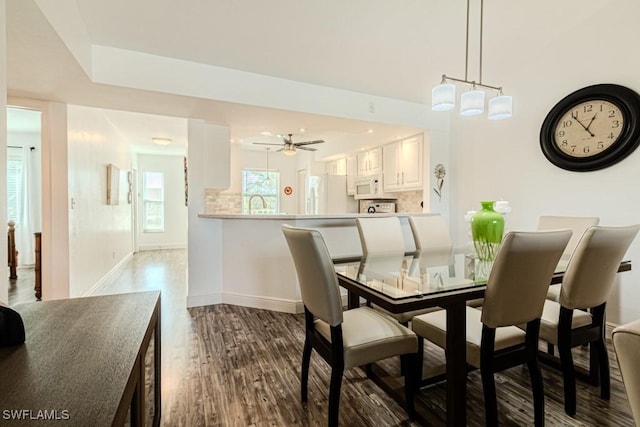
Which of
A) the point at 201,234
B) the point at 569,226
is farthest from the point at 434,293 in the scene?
the point at 201,234

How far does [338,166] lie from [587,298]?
5.13m

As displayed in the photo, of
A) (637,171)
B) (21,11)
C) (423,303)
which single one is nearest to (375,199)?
(637,171)

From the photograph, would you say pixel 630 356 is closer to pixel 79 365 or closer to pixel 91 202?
pixel 79 365

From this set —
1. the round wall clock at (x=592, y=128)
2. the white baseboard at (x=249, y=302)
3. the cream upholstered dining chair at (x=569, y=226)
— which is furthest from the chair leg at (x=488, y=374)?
the round wall clock at (x=592, y=128)

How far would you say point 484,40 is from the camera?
9.51 ft

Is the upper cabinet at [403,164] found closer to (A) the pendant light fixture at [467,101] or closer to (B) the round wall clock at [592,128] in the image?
(B) the round wall clock at [592,128]

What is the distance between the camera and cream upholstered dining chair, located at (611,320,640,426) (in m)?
0.53

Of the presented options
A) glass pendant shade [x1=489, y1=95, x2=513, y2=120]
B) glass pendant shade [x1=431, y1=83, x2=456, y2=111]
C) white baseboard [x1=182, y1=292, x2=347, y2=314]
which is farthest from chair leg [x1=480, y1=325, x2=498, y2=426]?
white baseboard [x1=182, y1=292, x2=347, y2=314]

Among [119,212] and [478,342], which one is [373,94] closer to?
[478,342]

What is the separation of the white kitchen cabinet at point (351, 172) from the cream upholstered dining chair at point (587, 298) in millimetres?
4263

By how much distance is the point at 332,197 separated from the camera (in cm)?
600

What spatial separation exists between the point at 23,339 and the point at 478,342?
1750mm

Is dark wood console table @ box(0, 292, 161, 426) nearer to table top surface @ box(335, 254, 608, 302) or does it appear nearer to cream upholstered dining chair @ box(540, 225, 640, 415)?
table top surface @ box(335, 254, 608, 302)

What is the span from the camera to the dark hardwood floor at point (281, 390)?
163cm
